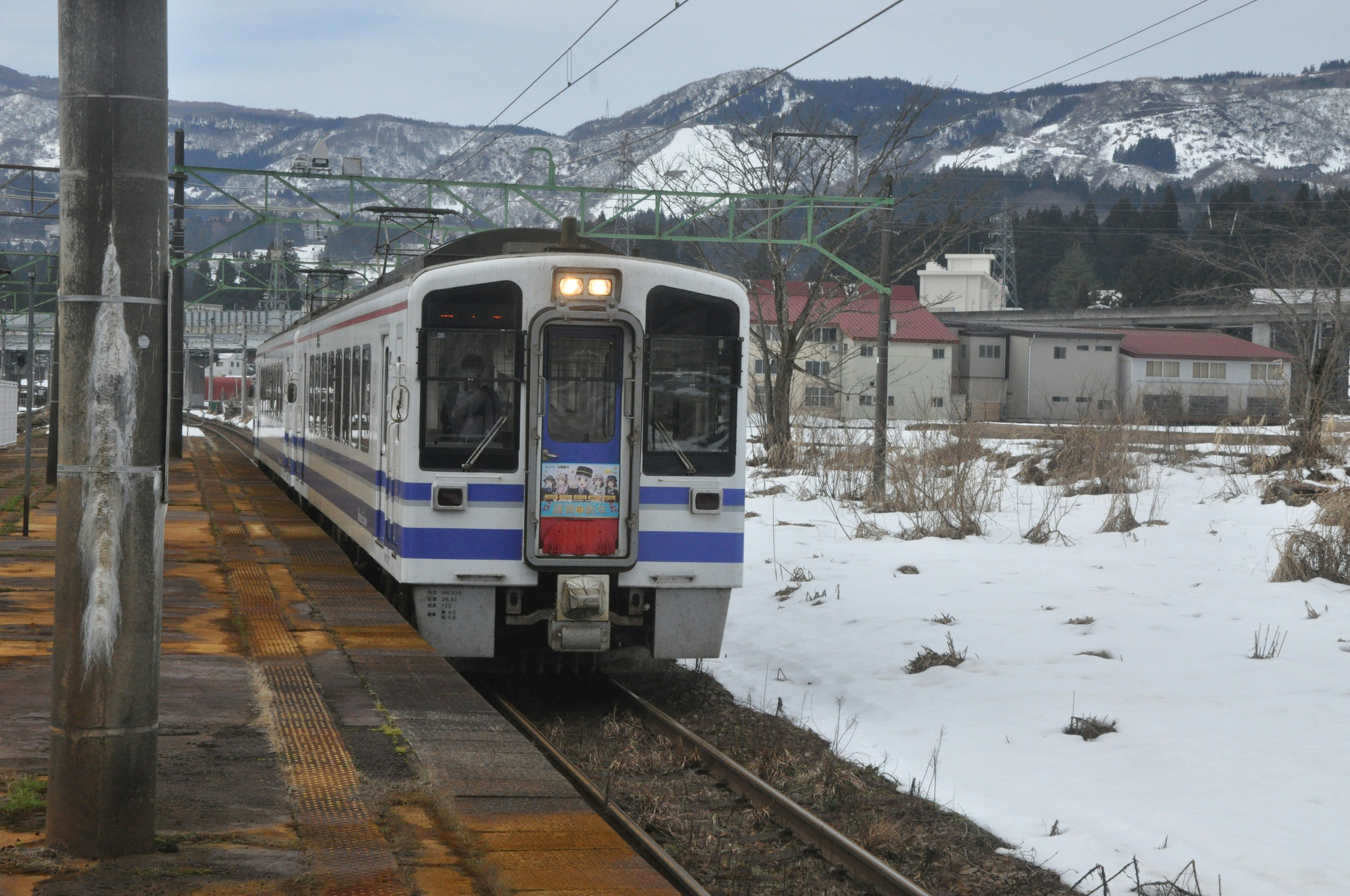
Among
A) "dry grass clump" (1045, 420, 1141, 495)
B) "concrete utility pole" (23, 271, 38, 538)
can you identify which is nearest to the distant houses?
"dry grass clump" (1045, 420, 1141, 495)

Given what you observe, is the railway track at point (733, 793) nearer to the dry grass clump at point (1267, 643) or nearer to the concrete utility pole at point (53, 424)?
the dry grass clump at point (1267, 643)

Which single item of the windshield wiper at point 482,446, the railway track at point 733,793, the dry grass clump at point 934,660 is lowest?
the railway track at point 733,793

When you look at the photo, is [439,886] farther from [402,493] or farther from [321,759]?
[402,493]

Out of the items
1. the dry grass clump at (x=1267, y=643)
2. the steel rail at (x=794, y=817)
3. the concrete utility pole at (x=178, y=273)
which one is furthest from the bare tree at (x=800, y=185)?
the steel rail at (x=794, y=817)

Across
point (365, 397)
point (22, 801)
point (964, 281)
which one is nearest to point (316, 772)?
point (22, 801)

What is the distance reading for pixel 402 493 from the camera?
8.73 metres

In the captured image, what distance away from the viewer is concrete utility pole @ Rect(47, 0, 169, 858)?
397 centimetres

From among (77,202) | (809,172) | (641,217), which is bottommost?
(77,202)

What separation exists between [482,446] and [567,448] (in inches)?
20.8

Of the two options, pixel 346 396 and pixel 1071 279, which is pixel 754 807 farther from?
pixel 1071 279

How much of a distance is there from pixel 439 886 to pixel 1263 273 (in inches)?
885

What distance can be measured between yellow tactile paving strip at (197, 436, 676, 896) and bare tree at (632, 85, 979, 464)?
737 inches

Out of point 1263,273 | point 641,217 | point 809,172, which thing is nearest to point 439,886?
A: point 1263,273

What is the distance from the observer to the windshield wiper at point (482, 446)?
8.57 meters
